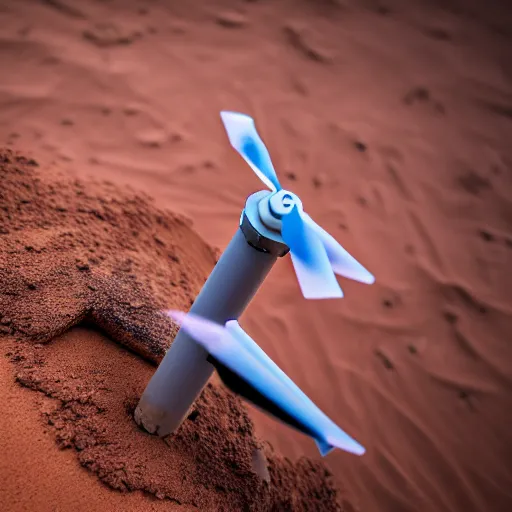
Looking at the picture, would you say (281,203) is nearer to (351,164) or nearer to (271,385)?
(271,385)

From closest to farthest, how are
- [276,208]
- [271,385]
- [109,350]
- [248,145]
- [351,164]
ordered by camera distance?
1. [271,385]
2. [276,208]
3. [248,145]
4. [109,350]
5. [351,164]

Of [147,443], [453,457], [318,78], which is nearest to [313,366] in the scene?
[453,457]

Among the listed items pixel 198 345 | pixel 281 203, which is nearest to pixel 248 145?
pixel 281 203

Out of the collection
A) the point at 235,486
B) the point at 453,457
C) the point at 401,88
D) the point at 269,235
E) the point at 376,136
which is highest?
the point at 269,235

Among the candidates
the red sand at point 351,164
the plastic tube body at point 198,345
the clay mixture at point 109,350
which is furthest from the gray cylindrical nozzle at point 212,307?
the red sand at point 351,164

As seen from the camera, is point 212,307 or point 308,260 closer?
point 308,260

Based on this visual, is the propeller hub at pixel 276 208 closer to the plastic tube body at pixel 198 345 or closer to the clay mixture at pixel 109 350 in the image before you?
the plastic tube body at pixel 198 345

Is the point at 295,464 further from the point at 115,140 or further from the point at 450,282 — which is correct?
the point at 115,140
